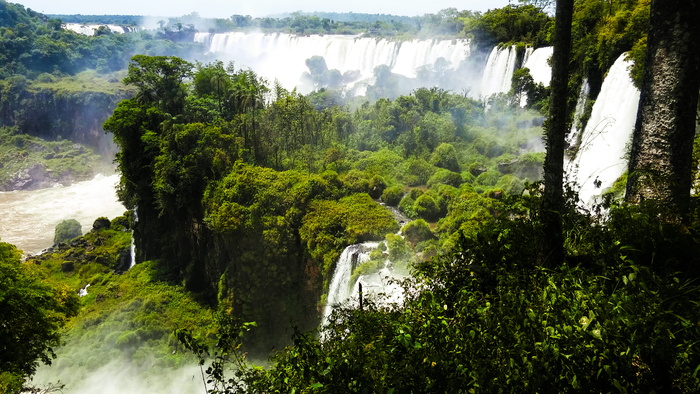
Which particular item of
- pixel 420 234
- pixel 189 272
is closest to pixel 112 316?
pixel 189 272

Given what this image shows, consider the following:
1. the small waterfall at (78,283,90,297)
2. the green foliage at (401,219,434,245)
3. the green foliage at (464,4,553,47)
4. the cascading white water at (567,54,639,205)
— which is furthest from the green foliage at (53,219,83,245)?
the green foliage at (464,4,553,47)

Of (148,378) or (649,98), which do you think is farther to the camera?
(148,378)

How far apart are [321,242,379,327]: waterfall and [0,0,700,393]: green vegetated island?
1.32 feet

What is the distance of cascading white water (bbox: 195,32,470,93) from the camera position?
47.2 m

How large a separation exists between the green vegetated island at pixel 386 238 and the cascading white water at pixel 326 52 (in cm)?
501

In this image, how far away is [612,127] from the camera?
15680mm

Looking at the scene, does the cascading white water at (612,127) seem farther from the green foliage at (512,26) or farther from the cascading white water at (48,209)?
the cascading white water at (48,209)

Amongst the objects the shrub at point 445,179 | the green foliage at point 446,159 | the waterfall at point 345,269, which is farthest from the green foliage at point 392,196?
the green foliage at point 446,159

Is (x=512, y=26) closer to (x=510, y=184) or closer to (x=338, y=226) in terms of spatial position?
(x=510, y=184)

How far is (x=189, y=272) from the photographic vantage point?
2400 cm

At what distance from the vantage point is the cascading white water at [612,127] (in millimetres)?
15008

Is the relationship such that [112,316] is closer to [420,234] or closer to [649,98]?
[420,234]

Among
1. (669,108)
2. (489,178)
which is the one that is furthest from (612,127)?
(669,108)

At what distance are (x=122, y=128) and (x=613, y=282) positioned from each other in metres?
26.4
